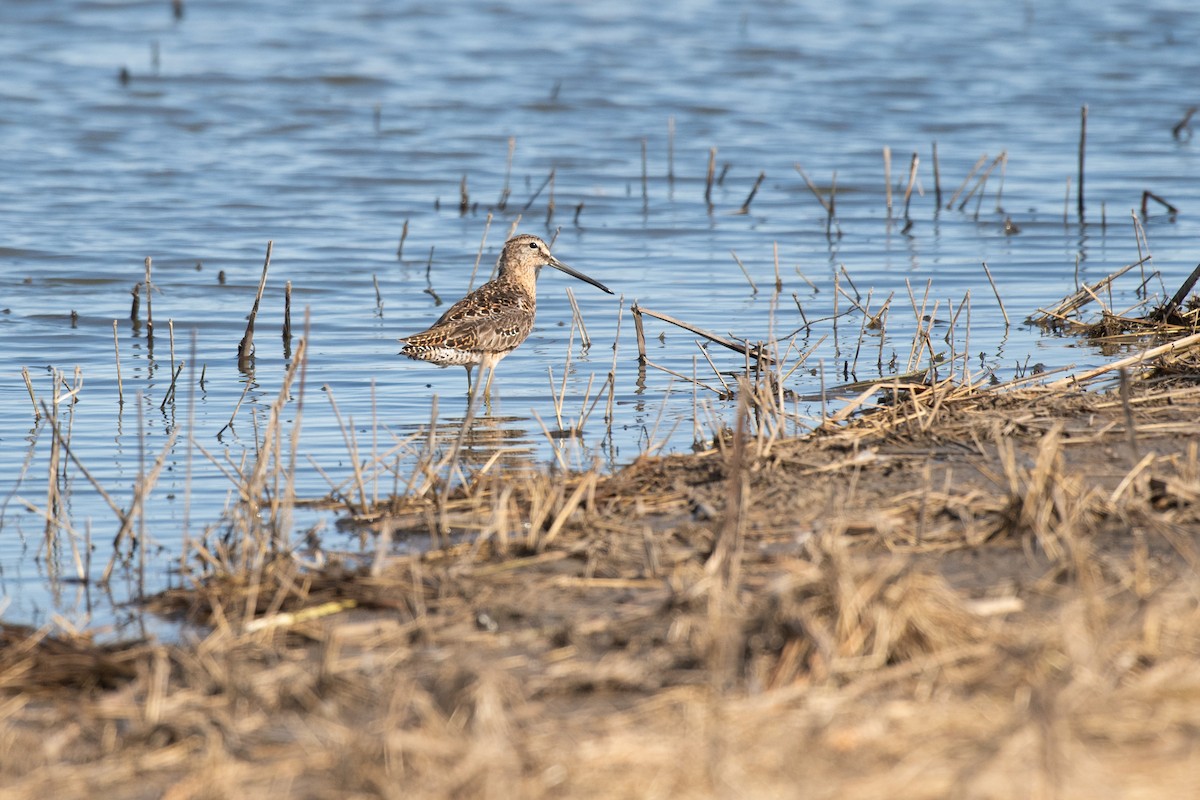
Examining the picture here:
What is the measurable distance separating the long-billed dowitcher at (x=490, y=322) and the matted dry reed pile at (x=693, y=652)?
3414mm

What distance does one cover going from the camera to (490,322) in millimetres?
9906

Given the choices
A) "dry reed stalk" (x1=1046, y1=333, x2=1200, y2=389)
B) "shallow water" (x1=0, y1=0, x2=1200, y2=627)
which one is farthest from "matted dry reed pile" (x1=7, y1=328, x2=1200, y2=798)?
"dry reed stalk" (x1=1046, y1=333, x2=1200, y2=389)

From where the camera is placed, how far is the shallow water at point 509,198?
8.77 m

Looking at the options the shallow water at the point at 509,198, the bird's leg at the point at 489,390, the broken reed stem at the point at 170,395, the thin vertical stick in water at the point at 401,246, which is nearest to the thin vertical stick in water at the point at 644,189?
the shallow water at the point at 509,198

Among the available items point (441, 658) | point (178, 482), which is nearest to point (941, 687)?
point (441, 658)

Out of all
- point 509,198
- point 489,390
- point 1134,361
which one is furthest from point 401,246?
point 1134,361

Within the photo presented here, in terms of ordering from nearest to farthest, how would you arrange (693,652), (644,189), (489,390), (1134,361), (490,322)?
(693,652)
(1134,361)
(489,390)
(490,322)
(644,189)

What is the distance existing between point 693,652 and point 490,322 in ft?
19.2

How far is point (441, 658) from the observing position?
4.49 metres

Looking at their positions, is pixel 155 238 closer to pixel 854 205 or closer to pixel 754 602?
pixel 854 205

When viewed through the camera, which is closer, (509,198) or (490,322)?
(490,322)

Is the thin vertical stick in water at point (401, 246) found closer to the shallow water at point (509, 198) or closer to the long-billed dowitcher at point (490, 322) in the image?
the shallow water at point (509, 198)

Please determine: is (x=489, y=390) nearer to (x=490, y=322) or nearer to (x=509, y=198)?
(x=490, y=322)

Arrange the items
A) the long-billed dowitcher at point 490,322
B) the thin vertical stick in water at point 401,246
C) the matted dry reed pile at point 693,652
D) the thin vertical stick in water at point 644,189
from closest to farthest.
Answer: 1. the matted dry reed pile at point 693,652
2. the long-billed dowitcher at point 490,322
3. the thin vertical stick in water at point 401,246
4. the thin vertical stick in water at point 644,189
